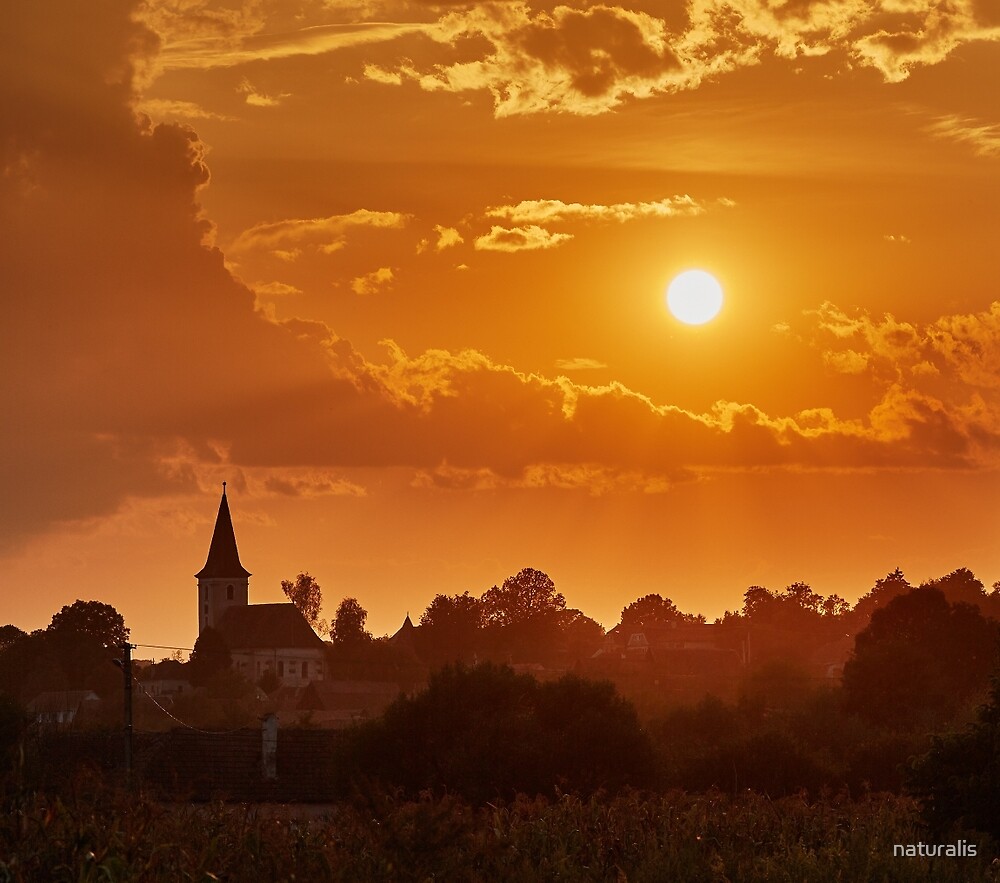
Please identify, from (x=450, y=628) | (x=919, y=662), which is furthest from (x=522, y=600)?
(x=919, y=662)

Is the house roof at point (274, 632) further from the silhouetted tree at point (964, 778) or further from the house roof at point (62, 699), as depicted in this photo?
the silhouetted tree at point (964, 778)

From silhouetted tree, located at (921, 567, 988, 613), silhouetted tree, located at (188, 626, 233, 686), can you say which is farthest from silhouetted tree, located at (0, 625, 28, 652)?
silhouetted tree, located at (921, 567, 988, 613)

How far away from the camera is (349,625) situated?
188 meters

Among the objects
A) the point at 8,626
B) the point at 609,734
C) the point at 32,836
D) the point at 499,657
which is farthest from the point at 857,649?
the point at 8,626

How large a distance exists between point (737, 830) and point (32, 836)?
33.0ft

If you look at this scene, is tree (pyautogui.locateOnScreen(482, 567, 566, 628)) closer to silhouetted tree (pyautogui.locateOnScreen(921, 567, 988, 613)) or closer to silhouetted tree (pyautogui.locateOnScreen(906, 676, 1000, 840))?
silhouetted tree (pyautogui.locateOnScreen(921, 567, 988, 613))

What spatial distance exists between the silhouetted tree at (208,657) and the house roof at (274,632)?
53.6 ft

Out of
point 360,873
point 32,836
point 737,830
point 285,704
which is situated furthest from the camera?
point 285,704

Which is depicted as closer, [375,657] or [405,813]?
[405,813]

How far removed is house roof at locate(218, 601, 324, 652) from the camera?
19575 centimetres

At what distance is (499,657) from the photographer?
546 feet

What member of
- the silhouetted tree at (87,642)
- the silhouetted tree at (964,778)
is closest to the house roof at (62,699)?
the silhouetted tree at (87,642)

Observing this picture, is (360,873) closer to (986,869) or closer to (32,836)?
(32,836)

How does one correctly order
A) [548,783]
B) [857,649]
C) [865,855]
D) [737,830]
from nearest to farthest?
[865,855] < [737,830] < [548,783] < [857,649]
